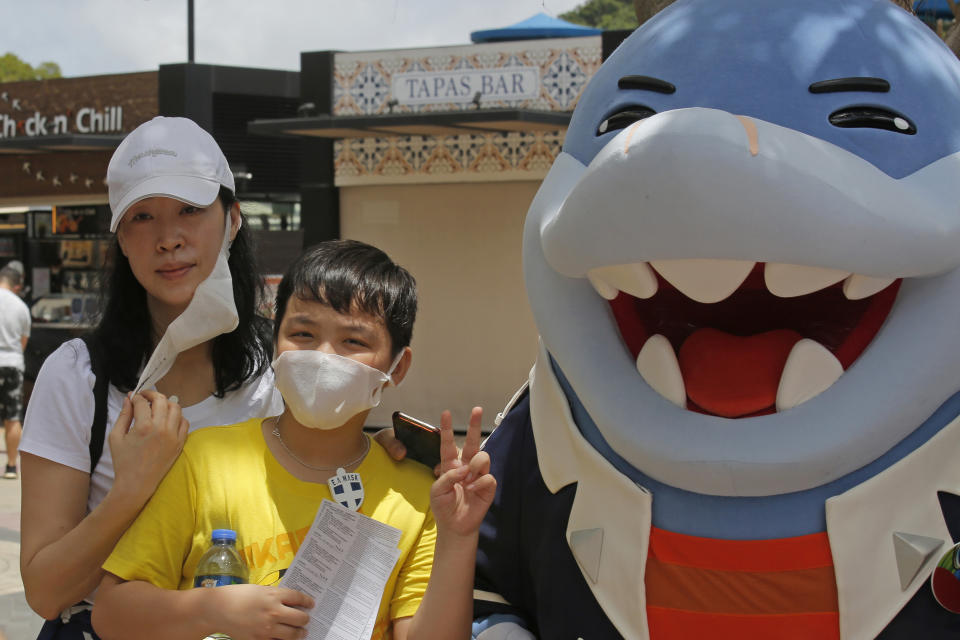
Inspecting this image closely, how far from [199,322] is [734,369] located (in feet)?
3.79

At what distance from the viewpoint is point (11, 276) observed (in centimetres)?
929

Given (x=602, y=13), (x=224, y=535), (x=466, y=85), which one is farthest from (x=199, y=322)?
(x=602, y=13)

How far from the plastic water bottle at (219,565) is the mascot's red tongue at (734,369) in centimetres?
88

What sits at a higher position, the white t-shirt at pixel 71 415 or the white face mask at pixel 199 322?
the white face mask at pixel 199 322

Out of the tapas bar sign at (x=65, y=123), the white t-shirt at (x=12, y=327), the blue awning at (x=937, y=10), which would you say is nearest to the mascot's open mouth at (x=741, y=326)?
the blue awning at (x=937, y=10)

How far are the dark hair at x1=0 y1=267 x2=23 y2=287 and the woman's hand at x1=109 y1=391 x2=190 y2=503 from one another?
7645 millimetres

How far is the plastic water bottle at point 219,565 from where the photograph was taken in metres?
2.02

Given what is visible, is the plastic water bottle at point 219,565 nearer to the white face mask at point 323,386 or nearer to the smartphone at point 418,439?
the white face mask at point 323,386

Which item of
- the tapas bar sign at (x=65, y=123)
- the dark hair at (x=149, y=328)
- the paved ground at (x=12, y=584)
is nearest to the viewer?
the dark hair at (x=149, y=328)

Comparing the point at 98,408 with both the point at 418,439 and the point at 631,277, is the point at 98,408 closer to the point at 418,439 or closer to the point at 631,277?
the point at 418,439

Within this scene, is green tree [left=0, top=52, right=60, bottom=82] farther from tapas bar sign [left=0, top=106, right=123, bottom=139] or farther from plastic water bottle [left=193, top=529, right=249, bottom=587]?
plastic water bottle [left=193, top=529, right=249, bottom=587]

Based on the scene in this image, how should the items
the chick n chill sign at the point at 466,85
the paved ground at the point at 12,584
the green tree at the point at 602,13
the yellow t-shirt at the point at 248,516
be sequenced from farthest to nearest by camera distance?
1. the green tree at the point at 602,13
2. the chick n chill sign at the point at 466,85
3. the paved ground at the point at 12,584
4. the yellow t-shirt at the point at 248,516

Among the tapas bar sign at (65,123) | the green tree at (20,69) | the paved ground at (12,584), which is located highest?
the green tree at (20,69)

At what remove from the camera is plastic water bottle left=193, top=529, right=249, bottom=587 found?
2.02 m
